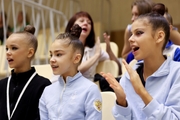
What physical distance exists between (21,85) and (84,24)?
0.76 meters

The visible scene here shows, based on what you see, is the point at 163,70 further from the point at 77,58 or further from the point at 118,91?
the point at 77,58

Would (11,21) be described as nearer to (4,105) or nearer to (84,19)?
(84,19)

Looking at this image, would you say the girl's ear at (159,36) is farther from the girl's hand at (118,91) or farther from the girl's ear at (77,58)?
the girl's ear at (77,58)

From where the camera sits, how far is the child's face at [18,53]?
181cm

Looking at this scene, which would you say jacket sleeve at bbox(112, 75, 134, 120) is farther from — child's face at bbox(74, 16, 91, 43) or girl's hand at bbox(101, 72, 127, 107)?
child's face at bbox(74, 16, 91, 43)

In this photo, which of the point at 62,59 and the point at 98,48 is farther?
the point at 98,48

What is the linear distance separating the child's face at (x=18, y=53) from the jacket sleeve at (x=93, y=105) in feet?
1.69

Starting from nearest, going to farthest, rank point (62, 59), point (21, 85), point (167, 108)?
1. point (167, 108)
2. point (62, 59)
3. point (21, 85)

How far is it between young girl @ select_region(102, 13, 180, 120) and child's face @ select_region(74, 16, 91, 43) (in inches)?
36.4

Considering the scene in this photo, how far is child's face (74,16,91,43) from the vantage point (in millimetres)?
2334

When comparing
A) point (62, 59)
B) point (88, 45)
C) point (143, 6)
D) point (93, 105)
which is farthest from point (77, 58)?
point (88, 45)

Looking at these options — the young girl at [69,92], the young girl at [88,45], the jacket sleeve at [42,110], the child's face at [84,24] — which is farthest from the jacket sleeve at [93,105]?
the child's face at [84,24]

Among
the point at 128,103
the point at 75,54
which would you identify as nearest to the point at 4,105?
the point at 75,54

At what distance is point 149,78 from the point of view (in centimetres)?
139
